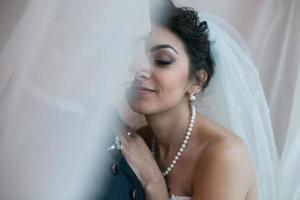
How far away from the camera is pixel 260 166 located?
2.97 feet

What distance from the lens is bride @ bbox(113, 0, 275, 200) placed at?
0.74 metres

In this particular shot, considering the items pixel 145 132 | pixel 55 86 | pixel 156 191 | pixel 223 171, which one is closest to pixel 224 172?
pixel 223 171

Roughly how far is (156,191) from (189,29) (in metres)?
0.26

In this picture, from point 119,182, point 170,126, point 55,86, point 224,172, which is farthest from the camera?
point 170,126

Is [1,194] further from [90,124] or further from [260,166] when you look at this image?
[260,166]

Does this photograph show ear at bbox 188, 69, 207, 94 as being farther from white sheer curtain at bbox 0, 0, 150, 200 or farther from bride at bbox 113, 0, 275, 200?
white sheer curtain at bbox 0, 0, 150, 200

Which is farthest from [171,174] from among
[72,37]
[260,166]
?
[72,37]

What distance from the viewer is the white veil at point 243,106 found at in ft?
2.89

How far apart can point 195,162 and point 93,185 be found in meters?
0.30

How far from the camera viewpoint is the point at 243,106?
901 mm

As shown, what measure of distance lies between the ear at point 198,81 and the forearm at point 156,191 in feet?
0.53

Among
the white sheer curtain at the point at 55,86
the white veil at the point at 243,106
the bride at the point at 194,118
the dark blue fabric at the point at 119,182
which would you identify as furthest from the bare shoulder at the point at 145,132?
the white sheer curtain at the point at 55,86

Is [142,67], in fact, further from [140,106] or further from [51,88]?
[51,88]

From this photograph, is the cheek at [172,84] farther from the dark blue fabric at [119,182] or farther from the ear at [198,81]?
the dark blue fabric at [119,182]
